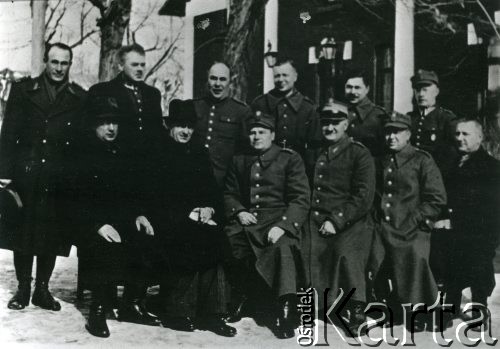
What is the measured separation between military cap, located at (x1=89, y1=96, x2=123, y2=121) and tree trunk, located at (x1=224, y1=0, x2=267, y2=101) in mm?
813

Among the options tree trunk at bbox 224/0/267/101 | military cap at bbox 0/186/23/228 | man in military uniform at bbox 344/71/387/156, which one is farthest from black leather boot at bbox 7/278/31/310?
man in military uniform at bbox 344/71/387/156

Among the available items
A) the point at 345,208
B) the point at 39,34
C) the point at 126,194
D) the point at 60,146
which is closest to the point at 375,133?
the point at 345,208

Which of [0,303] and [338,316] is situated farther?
[0,303]

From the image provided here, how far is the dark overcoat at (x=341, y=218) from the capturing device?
408 cm

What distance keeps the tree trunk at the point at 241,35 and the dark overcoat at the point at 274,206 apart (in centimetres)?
60

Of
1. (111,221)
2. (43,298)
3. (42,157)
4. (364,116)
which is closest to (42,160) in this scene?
(42,157)

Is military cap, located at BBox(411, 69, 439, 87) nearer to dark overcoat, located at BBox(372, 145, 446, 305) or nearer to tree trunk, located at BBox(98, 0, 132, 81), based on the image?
dark overcoat, located at BBox(372, 145, 446, 305)

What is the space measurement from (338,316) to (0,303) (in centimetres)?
232

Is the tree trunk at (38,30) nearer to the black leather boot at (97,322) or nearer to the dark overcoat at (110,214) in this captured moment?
the dark overcoat at (110,214)

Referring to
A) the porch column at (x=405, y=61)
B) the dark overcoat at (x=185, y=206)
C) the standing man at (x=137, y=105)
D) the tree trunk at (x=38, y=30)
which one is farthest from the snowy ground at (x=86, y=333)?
the tree trunk at (x=38, y=30)

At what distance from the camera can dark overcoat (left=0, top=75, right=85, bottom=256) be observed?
14.2ft

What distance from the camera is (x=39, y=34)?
4.55 m

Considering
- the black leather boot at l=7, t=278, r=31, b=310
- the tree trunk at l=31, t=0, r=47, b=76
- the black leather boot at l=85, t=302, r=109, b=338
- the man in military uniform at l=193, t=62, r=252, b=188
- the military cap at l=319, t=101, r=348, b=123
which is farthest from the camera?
the tree trunk at l=31, t=0, r=47, b=76

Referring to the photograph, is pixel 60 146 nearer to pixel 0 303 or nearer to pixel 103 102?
pixel 103 102
